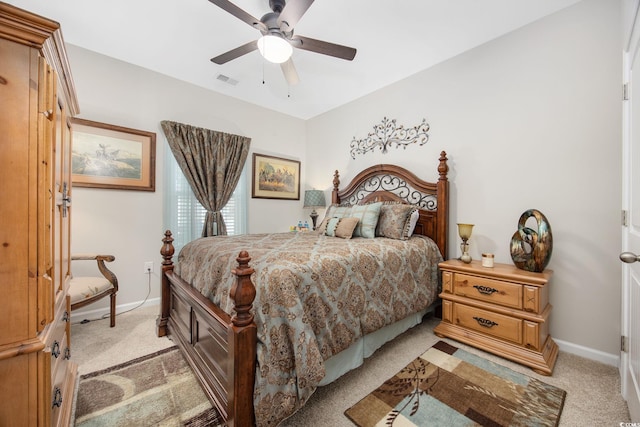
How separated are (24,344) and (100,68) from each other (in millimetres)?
3124

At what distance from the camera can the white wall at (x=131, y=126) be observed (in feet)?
8.81

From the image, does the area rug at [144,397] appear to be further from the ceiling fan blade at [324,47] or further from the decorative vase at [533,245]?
the ceiling fan blade at [324,47]

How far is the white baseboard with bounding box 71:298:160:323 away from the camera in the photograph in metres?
2.61

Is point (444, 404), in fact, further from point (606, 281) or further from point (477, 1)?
point (477, 1)

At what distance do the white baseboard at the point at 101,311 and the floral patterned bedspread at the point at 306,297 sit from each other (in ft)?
4.28

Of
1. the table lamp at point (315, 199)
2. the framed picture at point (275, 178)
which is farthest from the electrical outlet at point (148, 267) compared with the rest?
the table lamp at point (315, 199)

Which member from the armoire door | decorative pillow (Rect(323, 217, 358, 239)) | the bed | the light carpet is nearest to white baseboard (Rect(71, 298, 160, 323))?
the light carpet

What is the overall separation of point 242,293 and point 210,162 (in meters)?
2.70

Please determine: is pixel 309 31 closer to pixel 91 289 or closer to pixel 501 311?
pixel 501 311

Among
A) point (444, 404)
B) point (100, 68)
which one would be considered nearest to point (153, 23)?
point (100, 68)

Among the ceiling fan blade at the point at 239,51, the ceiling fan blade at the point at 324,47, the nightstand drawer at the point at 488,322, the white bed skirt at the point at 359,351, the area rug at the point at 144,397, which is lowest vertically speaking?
the area rug at the point at 144,397

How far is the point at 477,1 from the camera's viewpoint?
2.06 m

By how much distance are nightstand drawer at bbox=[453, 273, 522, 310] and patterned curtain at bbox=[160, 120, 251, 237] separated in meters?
2.87

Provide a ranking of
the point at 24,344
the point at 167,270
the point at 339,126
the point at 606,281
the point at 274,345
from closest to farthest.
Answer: the point at 24,344, the point at 274,345, the point at 606,281, the point at 167,270, the point at 339,126
